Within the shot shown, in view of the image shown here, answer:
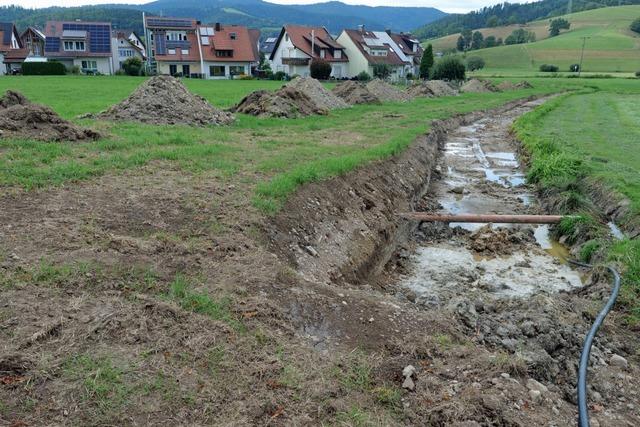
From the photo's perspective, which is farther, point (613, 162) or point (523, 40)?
point (523, 40)

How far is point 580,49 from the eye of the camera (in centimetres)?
10994

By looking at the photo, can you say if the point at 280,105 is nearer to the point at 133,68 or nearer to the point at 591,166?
the point at 591,166

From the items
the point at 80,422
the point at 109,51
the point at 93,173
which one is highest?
the point at 109,51

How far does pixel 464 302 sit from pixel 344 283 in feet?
6.69

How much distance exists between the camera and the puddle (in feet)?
36.8

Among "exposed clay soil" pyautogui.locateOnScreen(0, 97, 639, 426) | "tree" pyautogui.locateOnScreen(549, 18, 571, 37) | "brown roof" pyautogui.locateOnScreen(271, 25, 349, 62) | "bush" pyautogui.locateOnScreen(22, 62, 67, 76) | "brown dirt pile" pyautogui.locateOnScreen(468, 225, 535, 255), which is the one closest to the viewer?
"exposed clay soil" pyautogui.locateOnScreen(0, 97, 639, 426)

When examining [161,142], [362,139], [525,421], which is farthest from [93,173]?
[362,139]

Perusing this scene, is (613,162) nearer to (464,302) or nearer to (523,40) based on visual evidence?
(464,302)

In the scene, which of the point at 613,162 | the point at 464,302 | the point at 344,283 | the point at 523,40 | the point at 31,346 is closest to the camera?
the point at 31,346

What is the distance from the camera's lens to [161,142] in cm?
1435

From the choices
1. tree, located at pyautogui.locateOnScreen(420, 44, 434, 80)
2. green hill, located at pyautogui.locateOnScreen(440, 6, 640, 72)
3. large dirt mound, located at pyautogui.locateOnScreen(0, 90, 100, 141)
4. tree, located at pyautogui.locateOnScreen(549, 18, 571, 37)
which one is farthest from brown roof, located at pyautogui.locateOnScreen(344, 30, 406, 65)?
tree, located at pyautogui.locateOnScreen(549, 18, 571, 37)

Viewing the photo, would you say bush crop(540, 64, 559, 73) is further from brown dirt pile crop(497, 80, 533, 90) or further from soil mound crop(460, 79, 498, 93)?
soil mound crop(460, 79, 498, 93)

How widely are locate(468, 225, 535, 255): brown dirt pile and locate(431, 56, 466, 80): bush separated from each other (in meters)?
55.1

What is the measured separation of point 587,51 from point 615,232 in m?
115
